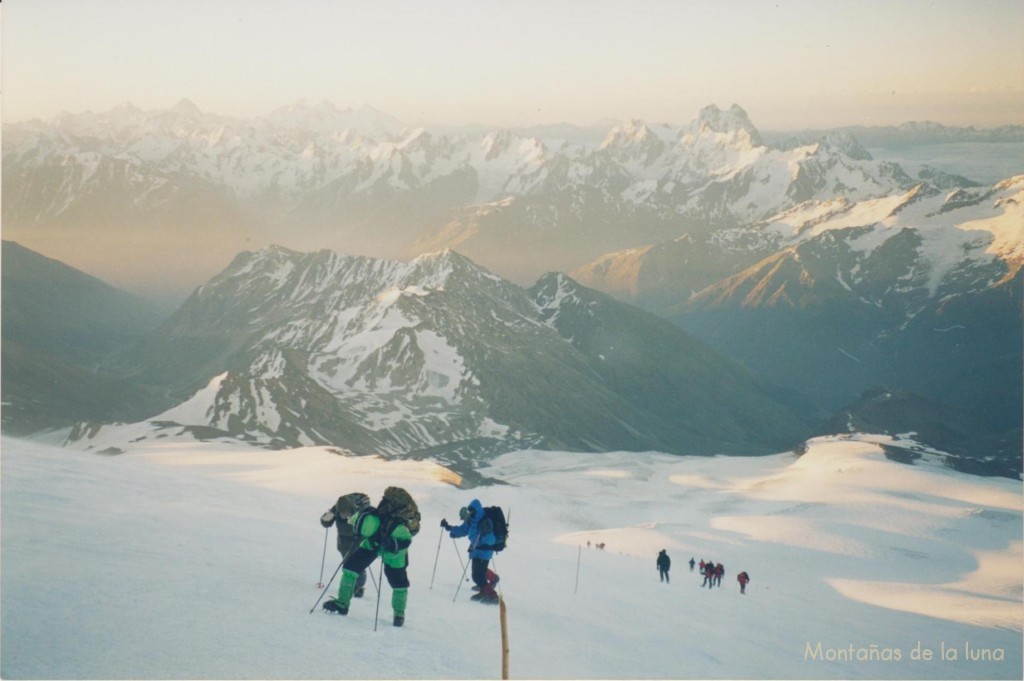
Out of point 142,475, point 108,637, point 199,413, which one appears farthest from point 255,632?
point 199,413

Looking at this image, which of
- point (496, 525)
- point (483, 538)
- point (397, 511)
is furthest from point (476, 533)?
point (397, 511)

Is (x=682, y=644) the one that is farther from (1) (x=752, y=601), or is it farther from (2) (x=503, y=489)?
(2) (x=503, y=489)

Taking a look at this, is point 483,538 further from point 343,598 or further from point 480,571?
point 343,598

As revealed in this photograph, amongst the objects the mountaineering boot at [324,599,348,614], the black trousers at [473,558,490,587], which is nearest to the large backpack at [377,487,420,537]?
the mountaineering boot at [324,599,348,614]

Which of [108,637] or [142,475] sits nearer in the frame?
[108,637]

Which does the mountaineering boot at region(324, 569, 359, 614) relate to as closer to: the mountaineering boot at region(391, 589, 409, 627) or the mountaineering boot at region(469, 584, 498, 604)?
the mountaineering boot at region(391, 589, 409, 627)

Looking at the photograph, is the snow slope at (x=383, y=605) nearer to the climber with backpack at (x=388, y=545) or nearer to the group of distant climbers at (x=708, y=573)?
the climber with backpack at (x=388, y=545)

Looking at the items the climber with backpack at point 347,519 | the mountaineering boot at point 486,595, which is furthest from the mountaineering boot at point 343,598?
the mountaineering boot at point 486,595
